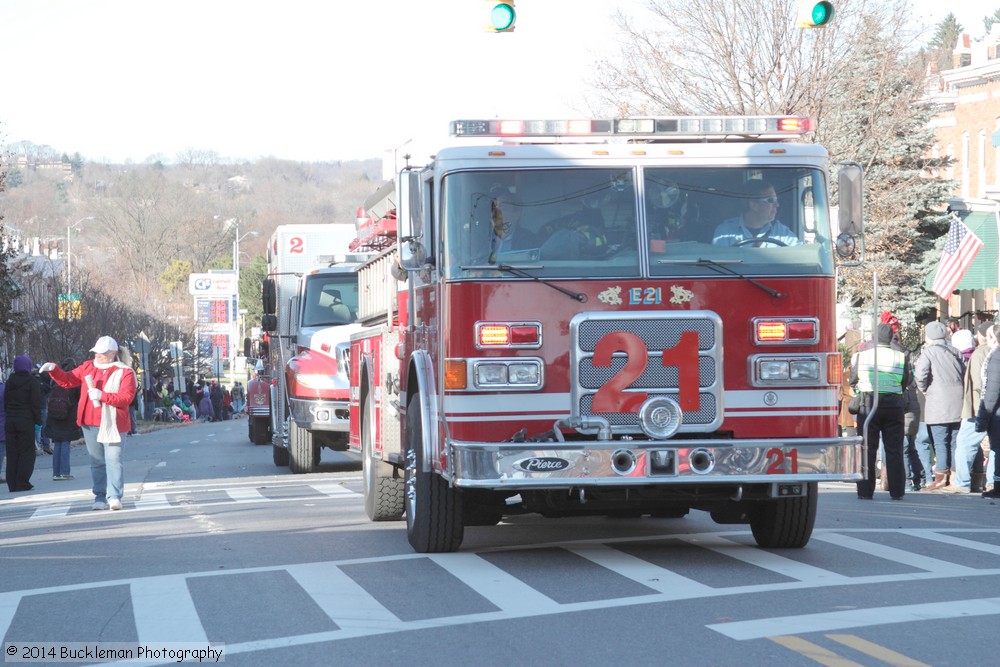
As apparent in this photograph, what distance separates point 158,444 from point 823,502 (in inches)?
952

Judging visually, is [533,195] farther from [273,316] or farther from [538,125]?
[273,316]

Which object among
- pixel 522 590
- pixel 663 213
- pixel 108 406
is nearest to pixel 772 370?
pixel 663 213

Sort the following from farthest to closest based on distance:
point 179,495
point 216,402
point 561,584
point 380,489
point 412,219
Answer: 1. point 216,402
2. point 179,495
3. point 380,489
4. point 412,219
5. point 561,584

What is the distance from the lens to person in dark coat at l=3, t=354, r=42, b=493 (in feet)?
67.6

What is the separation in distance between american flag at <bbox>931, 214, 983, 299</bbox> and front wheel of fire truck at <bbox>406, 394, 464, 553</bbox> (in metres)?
15.3

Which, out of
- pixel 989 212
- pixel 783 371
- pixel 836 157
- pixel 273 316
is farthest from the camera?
pixel 836 157

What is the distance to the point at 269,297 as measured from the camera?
22.3m

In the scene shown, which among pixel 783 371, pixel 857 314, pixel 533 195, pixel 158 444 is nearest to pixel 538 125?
pixel 533 195

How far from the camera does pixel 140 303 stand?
80562mm

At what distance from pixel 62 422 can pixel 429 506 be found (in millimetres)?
12784

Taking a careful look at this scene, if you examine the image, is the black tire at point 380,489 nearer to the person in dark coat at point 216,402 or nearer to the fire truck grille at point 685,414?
the fire truck grille at point 685,414

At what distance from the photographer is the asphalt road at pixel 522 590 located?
7180mm

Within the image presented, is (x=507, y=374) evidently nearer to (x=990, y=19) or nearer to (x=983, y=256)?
(x=983, y=256)

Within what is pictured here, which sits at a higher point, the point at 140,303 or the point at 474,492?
the point at 140,303
